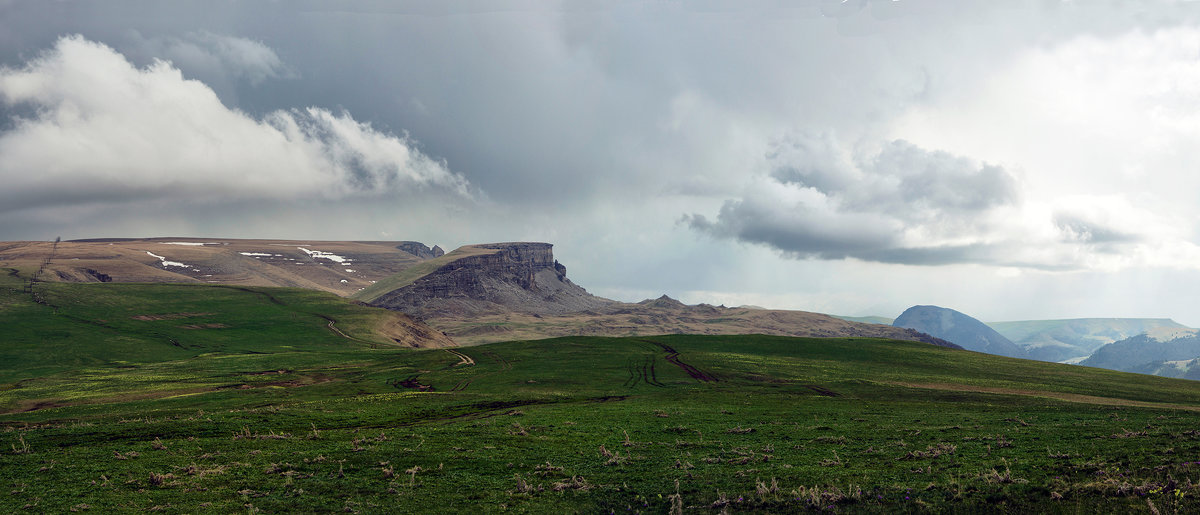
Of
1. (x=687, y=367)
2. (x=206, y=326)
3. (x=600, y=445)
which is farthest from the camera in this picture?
(x=206, y=326)

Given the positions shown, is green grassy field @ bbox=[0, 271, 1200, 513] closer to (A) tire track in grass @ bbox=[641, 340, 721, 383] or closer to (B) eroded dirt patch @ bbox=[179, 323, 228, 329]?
(A) tire track in grass @ bbox=[641, 340, 721, 383]

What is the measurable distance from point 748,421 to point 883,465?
21317 millimetres

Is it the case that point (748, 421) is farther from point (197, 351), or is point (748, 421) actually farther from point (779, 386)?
point (197, 351)

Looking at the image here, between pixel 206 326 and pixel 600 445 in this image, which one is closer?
pixel 600 445

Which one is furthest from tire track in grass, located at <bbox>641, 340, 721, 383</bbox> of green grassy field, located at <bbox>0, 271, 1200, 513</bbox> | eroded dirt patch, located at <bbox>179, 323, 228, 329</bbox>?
eroded dirt patch, located at <bbox>179, 323, 228, 329</bbox>

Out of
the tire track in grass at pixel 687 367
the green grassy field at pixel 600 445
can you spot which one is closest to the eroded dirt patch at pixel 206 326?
the green grassy field at pixel 600 445

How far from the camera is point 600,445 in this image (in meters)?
41.9

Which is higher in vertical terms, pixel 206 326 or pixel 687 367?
pixel 687 367

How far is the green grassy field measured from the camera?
89.0ft

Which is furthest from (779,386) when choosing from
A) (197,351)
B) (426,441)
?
(197,351)

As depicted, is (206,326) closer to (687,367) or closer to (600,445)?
(687,367)

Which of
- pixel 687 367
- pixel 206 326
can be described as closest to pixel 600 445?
pixel 687 367

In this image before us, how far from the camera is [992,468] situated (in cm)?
2967

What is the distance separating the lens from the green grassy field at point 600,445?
2714 centimetres
